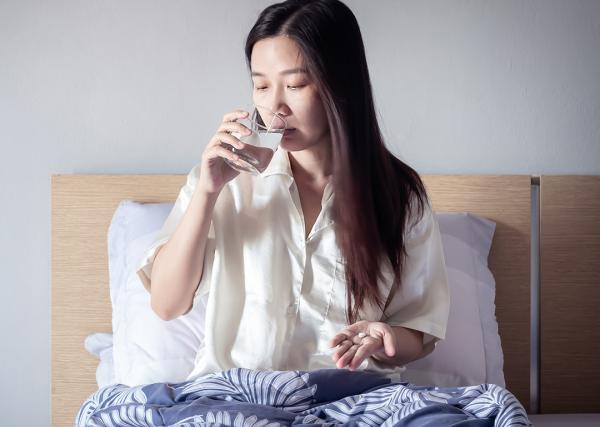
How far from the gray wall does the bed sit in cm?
8

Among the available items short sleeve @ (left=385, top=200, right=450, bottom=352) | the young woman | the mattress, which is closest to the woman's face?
Answer: the young woman

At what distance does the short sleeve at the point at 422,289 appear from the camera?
154 centimetres

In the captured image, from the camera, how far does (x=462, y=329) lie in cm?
183

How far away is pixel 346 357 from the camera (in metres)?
1.24

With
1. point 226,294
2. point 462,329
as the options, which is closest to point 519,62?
point 462,329

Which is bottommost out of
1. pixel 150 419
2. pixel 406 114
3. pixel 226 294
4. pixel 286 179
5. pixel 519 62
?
pixel 150 419

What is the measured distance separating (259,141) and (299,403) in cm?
40

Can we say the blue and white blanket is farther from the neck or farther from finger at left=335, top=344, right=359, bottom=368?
the neck

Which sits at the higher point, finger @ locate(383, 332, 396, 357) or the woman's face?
the woman's face

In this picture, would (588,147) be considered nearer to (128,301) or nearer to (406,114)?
(406,114)

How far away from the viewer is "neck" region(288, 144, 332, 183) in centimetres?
156

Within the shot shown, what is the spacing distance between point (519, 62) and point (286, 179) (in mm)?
920

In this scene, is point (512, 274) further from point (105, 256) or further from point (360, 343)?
point (105, 256)

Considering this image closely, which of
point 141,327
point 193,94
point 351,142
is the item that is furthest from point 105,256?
point 351,142
